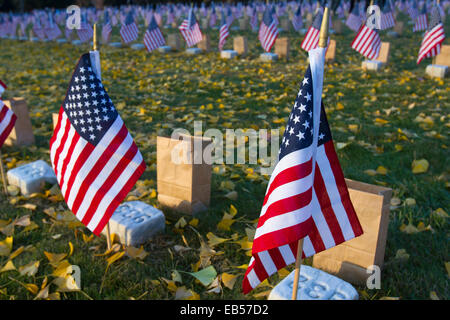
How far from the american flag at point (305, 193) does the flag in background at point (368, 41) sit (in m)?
8.47

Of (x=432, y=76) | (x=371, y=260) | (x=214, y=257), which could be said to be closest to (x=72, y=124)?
(x=214, y=257)

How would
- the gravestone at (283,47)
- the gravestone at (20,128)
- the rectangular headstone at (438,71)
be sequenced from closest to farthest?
the gravestone at (20,128) → the rectangular headstone at (438,71) → the gravestone at (283,47)

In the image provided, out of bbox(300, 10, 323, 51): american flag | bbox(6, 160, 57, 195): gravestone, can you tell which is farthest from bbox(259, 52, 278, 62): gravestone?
bbox(6, 160, 57, 195): gravestone

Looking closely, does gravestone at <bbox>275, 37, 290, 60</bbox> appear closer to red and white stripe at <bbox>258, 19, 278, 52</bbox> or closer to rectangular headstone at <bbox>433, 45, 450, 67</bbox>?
red and white stripe at <bbox>258, 19, 278, 52</bbox>

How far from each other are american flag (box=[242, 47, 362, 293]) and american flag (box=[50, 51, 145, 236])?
1217mm

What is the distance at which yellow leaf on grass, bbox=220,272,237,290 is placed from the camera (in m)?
2.57

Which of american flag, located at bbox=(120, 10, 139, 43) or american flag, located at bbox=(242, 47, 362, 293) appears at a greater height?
american flag, located at bbox=(120, 10, 139, 43)

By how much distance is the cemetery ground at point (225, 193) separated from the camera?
262 cm

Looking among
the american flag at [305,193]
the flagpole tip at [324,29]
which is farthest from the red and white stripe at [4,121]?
the flagpole tip at [324,29]

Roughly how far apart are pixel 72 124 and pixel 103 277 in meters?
1.08

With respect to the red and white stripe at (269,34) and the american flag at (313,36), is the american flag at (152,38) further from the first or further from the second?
the american flag at (313,36)

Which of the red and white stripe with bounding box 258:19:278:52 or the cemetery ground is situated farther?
the red and white stripe with bounding box 258:19:278:52

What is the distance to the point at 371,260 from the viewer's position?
98.5 inches

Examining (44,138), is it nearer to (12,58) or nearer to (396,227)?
(396,227)
